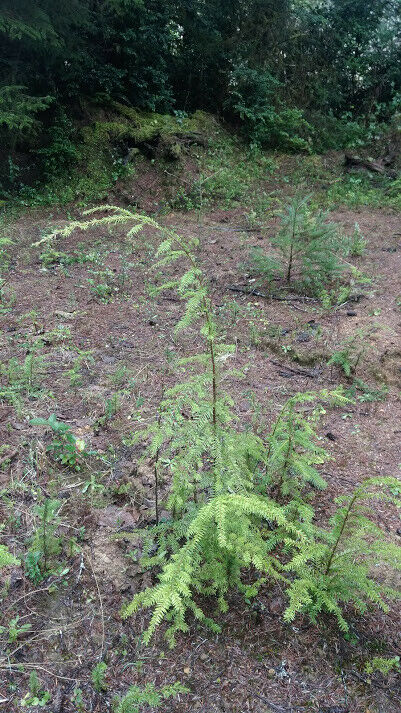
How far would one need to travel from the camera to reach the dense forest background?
980 centimetres

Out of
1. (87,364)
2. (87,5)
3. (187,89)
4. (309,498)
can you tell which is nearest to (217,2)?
(187,89)

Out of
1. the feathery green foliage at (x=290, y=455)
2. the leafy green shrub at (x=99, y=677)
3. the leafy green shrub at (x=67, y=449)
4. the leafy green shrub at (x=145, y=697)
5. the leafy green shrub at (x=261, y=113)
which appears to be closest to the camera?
the leafy green shrub at (x=145, y=697)

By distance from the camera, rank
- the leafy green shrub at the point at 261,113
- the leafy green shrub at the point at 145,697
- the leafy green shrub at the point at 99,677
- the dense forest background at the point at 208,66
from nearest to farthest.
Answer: the leafy green shrub at the point at 145,697
the leafy green shrub at the point at 99,677
the dense forest background at the point at 208,66
the leafy green shrub at the point at 261,113

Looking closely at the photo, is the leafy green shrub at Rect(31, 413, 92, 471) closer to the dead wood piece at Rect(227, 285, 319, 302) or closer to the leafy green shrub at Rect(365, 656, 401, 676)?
the leafy green shrub at Rect(365, 656, 401, 676)

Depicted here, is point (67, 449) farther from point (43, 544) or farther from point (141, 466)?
point (43, 544)

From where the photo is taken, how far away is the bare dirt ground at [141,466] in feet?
7.45

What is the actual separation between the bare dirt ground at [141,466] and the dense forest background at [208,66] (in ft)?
15.3

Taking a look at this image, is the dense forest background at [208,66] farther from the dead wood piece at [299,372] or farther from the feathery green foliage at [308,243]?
the dead wood piece at [299,372]

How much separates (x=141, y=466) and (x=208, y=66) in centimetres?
1349

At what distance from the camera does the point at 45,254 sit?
739 centimetres

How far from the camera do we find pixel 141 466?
3.45m

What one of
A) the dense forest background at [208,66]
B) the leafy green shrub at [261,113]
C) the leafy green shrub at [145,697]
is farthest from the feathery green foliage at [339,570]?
the leafy green shrub at [261,113]

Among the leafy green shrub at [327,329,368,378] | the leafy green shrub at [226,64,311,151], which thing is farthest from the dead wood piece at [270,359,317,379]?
the leafy green shrub at [226,64,311,151]

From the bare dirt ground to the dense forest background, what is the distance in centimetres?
468
